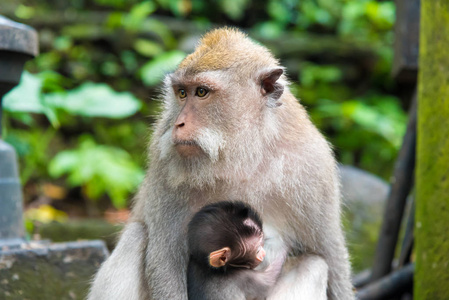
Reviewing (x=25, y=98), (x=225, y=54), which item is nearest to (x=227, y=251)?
(x=225, y=54)

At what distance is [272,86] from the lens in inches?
128

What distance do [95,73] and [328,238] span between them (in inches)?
260

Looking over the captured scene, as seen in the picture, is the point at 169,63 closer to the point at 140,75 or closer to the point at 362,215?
the point at 140,75

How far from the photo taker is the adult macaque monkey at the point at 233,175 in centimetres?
311

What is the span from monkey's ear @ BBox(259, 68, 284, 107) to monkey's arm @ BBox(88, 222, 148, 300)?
1.10 meters

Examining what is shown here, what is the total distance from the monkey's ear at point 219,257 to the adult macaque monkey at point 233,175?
0.58 ft

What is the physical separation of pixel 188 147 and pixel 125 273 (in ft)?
2.86

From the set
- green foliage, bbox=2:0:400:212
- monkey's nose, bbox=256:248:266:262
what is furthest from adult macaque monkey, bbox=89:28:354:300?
green foliage, bbox=2:0:400:212

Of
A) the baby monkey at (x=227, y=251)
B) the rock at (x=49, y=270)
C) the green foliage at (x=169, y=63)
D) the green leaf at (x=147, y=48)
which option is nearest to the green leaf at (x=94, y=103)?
the green foliage at (x=169, y=63)

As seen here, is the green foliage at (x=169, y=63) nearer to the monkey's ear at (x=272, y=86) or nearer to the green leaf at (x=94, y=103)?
the green leaf at (x=94, y=103)

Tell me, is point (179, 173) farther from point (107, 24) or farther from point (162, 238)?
point (107, 24)

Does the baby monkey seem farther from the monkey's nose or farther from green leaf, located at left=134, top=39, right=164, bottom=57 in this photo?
green leaf, located at left=134, top=39, right=164, bottom=57

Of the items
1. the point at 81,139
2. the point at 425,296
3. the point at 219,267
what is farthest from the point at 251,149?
the point at 81,139

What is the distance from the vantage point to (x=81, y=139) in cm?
837
